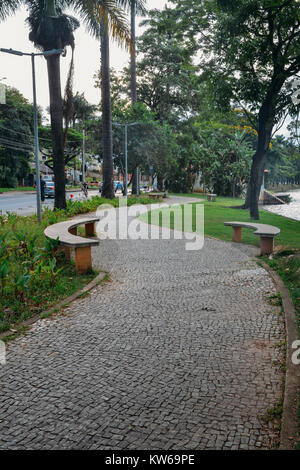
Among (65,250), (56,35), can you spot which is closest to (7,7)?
(56,35)

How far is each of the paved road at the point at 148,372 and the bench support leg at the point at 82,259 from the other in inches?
37.0

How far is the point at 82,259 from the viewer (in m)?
7.28

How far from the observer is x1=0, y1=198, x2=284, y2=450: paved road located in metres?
2.83

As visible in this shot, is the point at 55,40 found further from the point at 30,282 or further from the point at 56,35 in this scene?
the point at 30,282

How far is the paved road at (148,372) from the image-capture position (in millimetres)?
2826

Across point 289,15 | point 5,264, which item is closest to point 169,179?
point 289,15

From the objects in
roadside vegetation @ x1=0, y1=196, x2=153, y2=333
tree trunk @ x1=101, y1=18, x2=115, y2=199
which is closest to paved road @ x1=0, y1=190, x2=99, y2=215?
tree trunk @ x1=101, y1=18, x2=115, y2=199

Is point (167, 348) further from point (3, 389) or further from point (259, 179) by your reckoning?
point (259, 179)

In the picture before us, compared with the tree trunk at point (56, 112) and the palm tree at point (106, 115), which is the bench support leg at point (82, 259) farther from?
the palm tree at point (106, 115)

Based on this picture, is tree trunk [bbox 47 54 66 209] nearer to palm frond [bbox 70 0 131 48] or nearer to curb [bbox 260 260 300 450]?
palm frond [bbox 70 0 131 48]

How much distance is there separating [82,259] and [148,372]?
3841 mm

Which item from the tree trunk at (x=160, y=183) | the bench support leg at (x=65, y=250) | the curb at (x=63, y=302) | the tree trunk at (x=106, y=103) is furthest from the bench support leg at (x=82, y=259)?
the tree trunk at (x=160, y=183)

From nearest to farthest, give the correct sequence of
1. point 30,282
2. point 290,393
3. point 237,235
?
point 290,393 < point 30,282 < point 237,235

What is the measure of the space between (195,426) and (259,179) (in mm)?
15863
